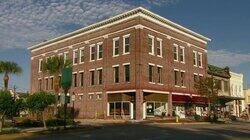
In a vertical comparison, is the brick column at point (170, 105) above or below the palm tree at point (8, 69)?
below

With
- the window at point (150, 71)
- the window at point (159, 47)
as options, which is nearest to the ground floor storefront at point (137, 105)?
the window at point (150, 71)

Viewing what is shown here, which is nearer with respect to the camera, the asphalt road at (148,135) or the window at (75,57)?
the asphalt road at (148,135)

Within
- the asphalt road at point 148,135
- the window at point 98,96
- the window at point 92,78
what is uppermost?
the window at point 92,78

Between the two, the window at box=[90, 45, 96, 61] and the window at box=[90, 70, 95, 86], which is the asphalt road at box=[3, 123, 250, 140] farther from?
the window at box=[90, 45, 96, 61]

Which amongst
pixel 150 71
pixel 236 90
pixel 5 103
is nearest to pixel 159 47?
pixel 150 71

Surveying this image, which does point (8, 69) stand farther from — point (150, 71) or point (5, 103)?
point (5, 103)

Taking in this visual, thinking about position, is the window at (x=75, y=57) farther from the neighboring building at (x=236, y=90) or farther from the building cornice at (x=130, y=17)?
the neighboring building at (x=236, y=90)

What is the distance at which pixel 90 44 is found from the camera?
54031mm

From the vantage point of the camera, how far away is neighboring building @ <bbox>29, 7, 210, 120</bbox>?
46.0 meters

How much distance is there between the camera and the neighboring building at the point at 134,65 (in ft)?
151

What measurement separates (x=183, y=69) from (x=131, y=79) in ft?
38.0

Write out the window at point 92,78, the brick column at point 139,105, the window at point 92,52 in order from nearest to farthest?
the brick column at point 139,105
the window at point 92,78
the window at point 92,52

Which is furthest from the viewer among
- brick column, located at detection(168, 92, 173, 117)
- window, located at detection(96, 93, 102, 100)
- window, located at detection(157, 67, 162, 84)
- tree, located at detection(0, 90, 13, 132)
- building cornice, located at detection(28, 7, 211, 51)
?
window, located at detection(96, 93, 102, 100)

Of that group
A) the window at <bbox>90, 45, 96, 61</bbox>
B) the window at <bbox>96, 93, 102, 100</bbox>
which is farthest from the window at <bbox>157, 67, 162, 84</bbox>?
the window at <bbox>90, 45, 96, 61</bbox>
